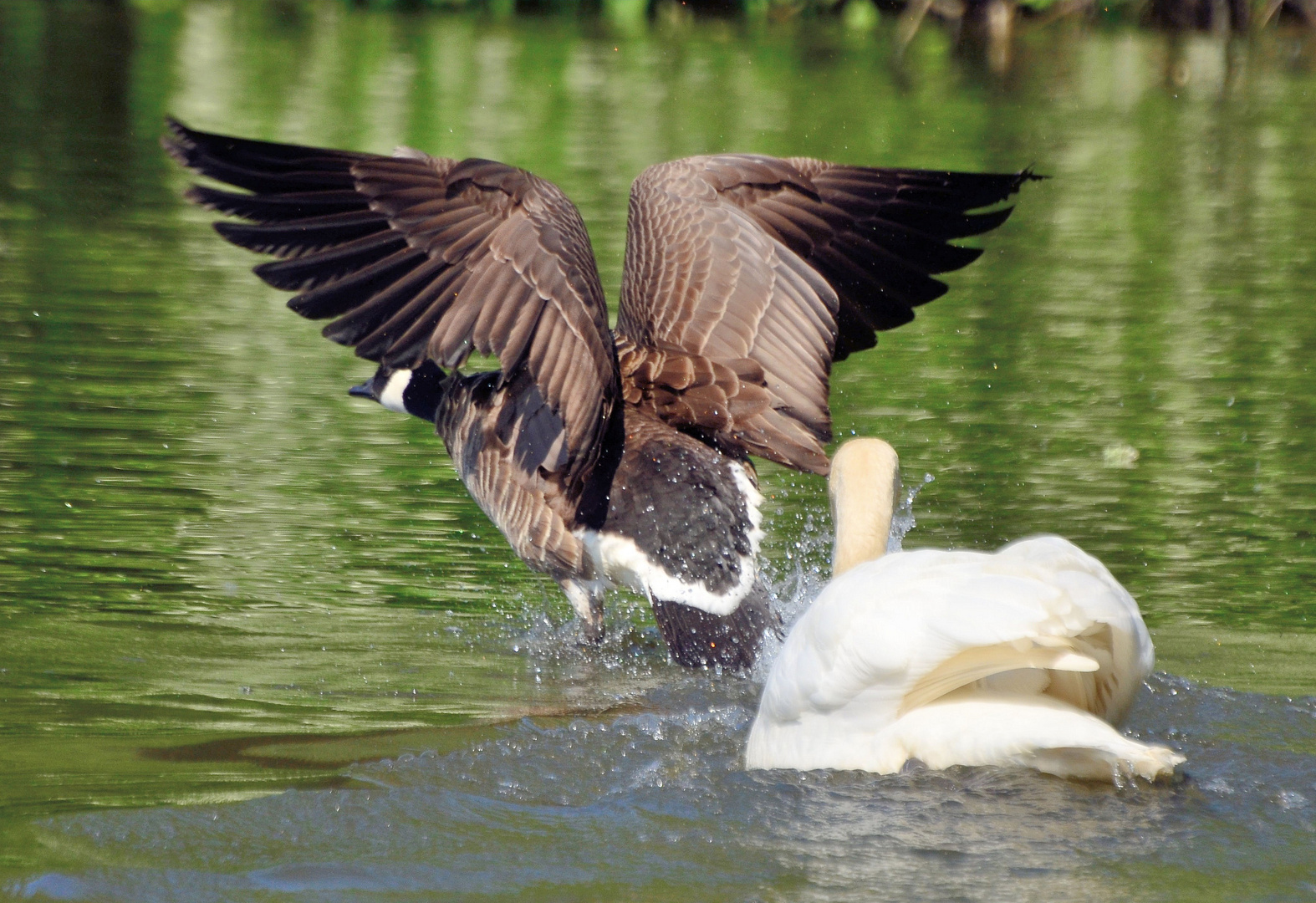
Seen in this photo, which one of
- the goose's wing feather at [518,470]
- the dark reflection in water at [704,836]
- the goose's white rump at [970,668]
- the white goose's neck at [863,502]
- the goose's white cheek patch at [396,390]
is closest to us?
the dark reflection in water at [704,836]

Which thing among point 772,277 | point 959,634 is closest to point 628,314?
point 772,277

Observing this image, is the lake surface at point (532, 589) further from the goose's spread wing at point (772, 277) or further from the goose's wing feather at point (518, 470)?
the goose's spread wing at point (772, 277)

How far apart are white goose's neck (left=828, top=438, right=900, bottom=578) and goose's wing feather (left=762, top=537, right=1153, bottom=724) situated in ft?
2.09

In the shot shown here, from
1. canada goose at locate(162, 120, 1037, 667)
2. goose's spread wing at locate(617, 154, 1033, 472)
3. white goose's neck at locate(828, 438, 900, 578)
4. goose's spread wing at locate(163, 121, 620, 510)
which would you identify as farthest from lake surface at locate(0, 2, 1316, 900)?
goose's spread wing at locate(163, 121, 620, 510)

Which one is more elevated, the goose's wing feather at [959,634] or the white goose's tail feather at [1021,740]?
the goose's wing feather at [959,634]

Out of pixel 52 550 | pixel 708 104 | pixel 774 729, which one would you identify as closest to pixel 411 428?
pixel 52 550

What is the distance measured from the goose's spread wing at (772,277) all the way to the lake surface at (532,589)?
31.0 inches

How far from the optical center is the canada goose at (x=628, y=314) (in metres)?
5.33

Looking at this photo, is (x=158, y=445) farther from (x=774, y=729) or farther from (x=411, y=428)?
(x=774, y=729)

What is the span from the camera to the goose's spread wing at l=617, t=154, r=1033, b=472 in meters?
5.89

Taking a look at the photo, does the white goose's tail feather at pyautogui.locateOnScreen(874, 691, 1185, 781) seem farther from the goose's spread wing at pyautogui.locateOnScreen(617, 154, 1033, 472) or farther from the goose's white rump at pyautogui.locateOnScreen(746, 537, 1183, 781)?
the goose's spread wing at pyautogui.locateOnScreen(617, 154, 1033, 472)

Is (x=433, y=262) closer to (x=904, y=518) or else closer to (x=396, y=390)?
(x=396, y=390)

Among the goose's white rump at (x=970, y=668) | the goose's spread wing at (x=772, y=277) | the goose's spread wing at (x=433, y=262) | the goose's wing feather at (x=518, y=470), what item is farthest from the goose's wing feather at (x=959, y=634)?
the goose's wing feather at (x=518, y=470)

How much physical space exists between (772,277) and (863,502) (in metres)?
1.62
